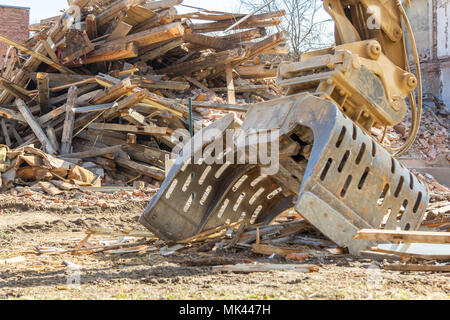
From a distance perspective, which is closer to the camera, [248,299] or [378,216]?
[248,299]

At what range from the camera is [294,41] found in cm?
2562

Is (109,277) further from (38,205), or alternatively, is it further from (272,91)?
(272,91)

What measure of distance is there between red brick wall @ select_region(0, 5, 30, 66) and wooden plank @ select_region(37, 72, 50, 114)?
16.9 meters

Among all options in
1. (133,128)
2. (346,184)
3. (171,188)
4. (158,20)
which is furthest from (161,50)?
(346,184)

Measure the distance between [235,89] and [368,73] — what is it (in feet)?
34.3

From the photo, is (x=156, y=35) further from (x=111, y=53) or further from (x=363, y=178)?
(x=363, y=178)

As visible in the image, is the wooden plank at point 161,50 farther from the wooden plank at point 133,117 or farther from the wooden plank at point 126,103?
the wooden plank at point 133,117

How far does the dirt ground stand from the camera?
3182 millimetres

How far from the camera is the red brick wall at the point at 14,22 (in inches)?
1096

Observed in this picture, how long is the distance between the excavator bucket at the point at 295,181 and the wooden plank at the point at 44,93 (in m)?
8.16

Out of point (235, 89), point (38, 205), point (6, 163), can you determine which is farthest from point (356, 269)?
point (235, 89)

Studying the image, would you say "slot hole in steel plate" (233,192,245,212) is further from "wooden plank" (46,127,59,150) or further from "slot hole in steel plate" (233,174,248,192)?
"wooden plank" (46,127,59,150)

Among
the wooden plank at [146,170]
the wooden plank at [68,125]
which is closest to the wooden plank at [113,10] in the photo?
the wooden plank at [68,125]

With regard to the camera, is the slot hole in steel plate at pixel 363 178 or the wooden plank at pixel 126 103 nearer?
the slot hole in steel plate at pixel 363 178
